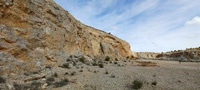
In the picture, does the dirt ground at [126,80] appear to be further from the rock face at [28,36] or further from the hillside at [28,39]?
the rock face at [28,36]

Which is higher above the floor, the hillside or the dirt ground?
the hillside

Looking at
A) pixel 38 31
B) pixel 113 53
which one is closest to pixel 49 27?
pixel 38 31

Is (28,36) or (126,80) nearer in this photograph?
(126,80)

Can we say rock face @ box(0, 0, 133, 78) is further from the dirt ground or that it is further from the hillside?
the dirt ground

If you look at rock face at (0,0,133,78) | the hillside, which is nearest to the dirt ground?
the hillside

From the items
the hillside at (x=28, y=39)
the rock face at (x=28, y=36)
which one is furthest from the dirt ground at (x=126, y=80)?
the rock face at (x=28, y=36)

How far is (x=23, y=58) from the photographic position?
6547 millimetres

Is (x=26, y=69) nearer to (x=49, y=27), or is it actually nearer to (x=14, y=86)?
(x=14, y=86)

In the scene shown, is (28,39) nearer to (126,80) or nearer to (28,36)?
(28,36)

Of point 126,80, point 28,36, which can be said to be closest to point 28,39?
point 28,36

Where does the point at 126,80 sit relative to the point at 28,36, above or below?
below

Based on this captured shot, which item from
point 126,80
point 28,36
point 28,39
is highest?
point 28,36

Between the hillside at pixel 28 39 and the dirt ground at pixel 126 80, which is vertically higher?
the hillside at pixel 28 39

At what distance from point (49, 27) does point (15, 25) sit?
292 cm
